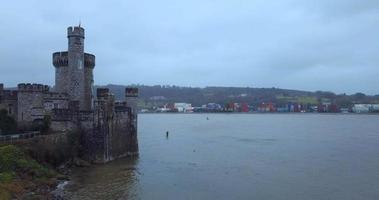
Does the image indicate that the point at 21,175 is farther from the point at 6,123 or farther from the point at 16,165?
the point at 6,123

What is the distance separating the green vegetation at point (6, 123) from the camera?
4631cm

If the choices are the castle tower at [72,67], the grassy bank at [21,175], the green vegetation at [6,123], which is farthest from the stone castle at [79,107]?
the grassy bank at [21,175]

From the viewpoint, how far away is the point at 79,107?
2109 inches

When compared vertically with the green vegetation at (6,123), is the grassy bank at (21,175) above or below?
below

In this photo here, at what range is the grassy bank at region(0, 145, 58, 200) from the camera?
33.6 metres

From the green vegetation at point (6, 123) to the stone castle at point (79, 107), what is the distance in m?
Answer: 1.62

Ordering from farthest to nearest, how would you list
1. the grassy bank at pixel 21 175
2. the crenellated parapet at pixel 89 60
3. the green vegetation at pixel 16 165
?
the crenellated parapet at pixel 89 60 < the green vegetation at pixel 16 165 < the grassy bank at pixel 21 175

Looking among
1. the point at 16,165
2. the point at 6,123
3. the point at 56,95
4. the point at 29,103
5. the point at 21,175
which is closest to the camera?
the point at 21,175

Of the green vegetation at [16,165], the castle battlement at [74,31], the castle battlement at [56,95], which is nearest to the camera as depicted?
the green vegetation at [16,165]

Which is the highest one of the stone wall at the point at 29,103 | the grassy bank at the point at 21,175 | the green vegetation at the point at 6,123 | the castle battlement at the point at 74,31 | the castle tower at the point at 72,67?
the castle battlement at the point at 74,31

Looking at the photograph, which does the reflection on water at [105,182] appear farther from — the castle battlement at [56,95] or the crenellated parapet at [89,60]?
the crenellated parapet at [89,60]

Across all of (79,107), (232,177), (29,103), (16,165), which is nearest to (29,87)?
(29,103)

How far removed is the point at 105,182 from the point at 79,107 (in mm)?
13642

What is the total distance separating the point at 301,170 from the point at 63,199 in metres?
28.2
